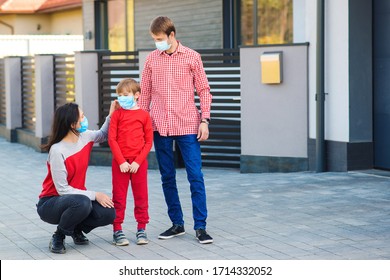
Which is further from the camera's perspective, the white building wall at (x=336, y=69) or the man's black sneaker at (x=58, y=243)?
the white building wall at (x=336, y=69)

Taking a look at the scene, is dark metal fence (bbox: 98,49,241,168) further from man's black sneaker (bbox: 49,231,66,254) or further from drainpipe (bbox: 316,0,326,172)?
man's black sneaker (bbox: 49,231,66,254)

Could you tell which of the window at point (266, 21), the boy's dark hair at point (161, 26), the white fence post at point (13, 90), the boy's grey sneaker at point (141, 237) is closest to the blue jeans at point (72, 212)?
the boy's grey sneaker at point (141, 237)

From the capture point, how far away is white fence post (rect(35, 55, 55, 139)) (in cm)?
1773

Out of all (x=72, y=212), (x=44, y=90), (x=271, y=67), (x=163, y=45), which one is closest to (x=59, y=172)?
(x=72, y=212)

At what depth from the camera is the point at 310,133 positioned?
41.2 ft

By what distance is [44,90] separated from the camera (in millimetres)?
17828

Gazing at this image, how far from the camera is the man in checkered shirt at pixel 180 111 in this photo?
7.77 m

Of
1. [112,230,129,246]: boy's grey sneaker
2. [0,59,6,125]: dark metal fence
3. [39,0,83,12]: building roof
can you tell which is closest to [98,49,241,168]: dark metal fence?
[112,230,129,246]: boy's grey sneaker

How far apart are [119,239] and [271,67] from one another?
5.45m

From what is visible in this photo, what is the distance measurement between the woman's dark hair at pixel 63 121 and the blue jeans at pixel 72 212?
448 millimetres

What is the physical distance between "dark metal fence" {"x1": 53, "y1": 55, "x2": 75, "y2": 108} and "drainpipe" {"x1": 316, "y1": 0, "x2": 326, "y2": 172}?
584 cm

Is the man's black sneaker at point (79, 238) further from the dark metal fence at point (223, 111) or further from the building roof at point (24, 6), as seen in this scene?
the building roof at point (24, 6)

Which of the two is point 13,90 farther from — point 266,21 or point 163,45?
point 163,45
